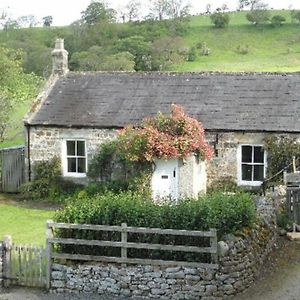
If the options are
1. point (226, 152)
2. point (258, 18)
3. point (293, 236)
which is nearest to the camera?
point (293, 236)

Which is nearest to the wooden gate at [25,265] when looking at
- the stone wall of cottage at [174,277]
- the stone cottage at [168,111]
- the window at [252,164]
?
the stone wall of cottage at [174,277]

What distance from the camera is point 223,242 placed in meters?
13.9

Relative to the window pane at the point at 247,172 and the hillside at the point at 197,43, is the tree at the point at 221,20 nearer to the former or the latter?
the hillside at the point at 197,43

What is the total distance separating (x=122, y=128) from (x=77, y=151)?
2.29 meters

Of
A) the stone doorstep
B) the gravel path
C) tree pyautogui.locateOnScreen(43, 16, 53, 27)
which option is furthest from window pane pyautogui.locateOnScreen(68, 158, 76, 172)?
tree pyautogui.locateOnScreen(43, 16, 53, 27)

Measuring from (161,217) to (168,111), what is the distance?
36.8ft

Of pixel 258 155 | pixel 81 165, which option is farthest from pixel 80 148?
pixel 258 155

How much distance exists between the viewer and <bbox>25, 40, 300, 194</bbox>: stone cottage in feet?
78.5

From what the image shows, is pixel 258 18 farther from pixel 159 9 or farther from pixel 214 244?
pixel 214 244

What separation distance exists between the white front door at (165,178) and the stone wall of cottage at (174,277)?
8.41 metres

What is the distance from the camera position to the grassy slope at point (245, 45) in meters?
61.8

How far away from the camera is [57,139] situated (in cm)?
2608

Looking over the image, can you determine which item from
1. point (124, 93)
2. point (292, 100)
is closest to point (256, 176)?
point (292, 100)

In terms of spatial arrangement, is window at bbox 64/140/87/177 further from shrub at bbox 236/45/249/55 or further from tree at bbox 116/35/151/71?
shrub at bbox 236/45/249/55
